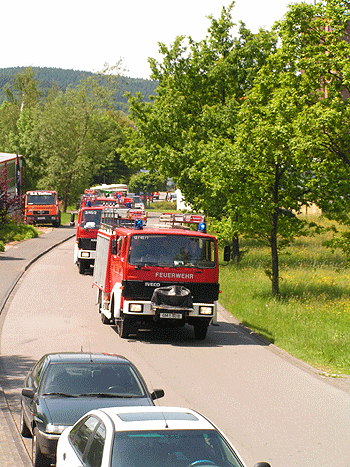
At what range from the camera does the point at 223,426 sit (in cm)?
1022

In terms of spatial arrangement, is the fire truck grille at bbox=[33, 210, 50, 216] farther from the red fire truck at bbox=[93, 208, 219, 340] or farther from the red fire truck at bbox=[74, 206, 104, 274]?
the red fire truck at bbox=[93, 208, 219, 340]

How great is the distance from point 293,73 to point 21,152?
58766 mm

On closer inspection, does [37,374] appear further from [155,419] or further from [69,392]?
[155,419]

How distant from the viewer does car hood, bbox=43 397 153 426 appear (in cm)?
819

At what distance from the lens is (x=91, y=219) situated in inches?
1205

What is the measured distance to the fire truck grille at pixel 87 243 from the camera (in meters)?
29.8

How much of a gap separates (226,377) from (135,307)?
142 inches

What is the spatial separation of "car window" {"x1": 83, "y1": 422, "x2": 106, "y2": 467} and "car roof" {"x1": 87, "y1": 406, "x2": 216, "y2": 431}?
13 centimetres

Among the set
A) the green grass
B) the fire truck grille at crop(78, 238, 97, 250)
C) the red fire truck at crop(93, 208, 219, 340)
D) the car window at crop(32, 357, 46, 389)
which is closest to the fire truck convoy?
the green grass

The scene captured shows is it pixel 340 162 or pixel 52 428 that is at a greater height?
pixel 340 162

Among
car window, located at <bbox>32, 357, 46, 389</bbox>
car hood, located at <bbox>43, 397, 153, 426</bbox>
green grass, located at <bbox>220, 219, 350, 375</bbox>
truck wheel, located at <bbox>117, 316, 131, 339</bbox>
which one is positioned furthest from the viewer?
truck wheel, located at <bbox>117, 316, 131, 339</bbox>

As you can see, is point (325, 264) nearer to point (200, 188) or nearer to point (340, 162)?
point (200, 188)

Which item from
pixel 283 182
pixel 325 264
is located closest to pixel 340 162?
pixel 283 182

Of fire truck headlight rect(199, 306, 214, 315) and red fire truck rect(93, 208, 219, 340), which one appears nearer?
red fire truck rect(93, 208, 219, 340)
